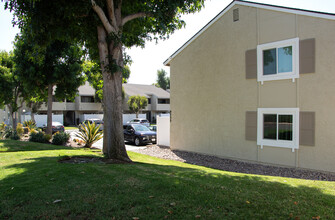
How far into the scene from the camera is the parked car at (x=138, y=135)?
721 inches

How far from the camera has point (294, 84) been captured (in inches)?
396

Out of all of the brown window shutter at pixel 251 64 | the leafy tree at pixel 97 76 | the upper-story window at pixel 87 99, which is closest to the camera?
the brown window shutter at pixel 251 64

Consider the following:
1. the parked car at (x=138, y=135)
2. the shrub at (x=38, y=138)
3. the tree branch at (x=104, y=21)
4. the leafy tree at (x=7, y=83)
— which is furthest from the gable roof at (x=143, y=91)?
the tree branch at (x=104, y=21)

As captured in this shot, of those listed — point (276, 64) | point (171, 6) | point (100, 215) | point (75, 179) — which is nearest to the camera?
point (100, 215)

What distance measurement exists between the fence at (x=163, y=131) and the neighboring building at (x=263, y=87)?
7.86 ft

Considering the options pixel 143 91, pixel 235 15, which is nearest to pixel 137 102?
pixel 143 91

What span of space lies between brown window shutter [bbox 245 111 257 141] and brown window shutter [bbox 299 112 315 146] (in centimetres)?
200

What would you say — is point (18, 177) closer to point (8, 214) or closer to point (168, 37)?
point (8, 214)

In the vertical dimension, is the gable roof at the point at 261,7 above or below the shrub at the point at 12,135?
above

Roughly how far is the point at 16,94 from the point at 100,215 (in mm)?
23411

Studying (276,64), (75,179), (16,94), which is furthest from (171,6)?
(16,94)

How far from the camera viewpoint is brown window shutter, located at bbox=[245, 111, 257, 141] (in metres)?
11.3

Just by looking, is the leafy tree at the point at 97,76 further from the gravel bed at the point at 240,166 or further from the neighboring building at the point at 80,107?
the neighboring building at the point at 80,107

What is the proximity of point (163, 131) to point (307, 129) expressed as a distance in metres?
9.94
